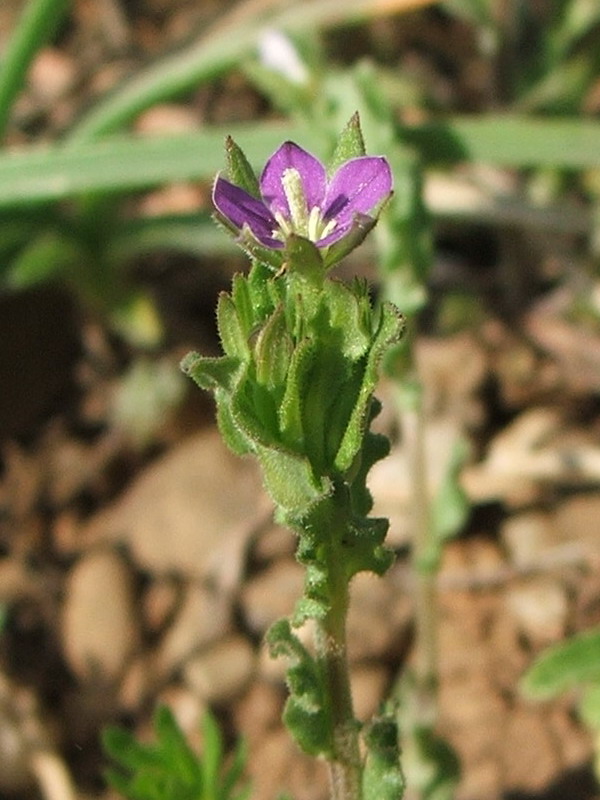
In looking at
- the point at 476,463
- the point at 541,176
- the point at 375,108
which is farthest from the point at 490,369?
the point at 375,108

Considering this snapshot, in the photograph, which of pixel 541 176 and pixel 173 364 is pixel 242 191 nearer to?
pixel 173 364

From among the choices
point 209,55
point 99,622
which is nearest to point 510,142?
point 209,55

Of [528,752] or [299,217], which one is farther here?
[528,752]

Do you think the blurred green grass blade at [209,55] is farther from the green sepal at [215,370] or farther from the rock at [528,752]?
the green sepal at [215,370]

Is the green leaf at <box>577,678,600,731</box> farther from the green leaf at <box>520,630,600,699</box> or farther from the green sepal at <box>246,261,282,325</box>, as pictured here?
the green sepal at <box>246,261,282,325</box>

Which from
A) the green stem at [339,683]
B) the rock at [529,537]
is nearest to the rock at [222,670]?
the rock at [529,537]

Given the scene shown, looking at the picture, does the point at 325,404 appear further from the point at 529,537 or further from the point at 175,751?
the point at 529,537

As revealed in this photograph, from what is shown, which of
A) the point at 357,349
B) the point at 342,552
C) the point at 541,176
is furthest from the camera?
the point at 541,176

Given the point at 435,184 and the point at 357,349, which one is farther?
the point at 435,184
